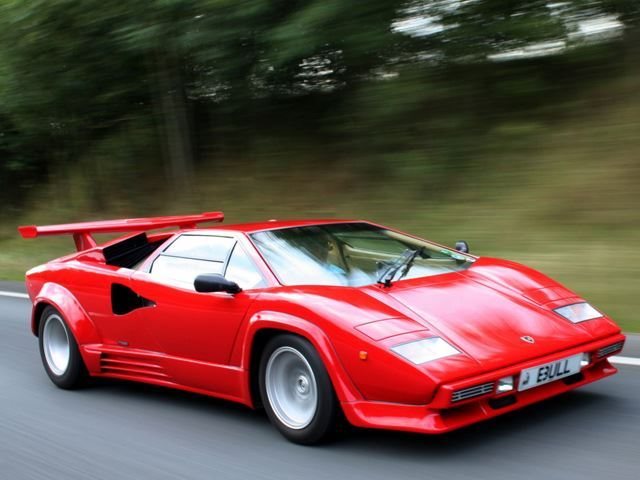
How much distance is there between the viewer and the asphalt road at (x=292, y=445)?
11.6 ft

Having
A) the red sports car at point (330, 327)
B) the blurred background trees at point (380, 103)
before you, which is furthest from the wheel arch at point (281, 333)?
the blurred background trees at point (380, 103)

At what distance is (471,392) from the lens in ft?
11.5

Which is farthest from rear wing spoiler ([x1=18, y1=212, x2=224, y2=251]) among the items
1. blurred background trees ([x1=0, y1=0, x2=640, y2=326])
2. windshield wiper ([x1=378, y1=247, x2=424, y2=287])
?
blurred background trees ([x1=0, y1=0, x2=640, y2=326])

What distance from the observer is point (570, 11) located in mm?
10367

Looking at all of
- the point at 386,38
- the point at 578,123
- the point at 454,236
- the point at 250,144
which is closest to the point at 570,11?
the point at 578,123

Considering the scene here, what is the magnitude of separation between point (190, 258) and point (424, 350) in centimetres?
197

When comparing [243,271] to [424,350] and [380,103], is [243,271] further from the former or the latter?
[380,103]

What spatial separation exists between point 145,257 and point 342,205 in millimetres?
6951

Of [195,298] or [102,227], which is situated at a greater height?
[102,227]

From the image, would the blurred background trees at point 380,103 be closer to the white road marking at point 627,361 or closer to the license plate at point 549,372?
the white road marking at point 627,361

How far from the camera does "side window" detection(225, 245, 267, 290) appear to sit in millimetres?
4486

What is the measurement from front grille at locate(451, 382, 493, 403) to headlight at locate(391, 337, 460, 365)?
0.20 metres

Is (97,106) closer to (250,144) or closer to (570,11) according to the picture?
(250,144)

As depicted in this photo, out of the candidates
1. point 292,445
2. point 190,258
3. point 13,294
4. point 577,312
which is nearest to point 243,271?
point 190,258
